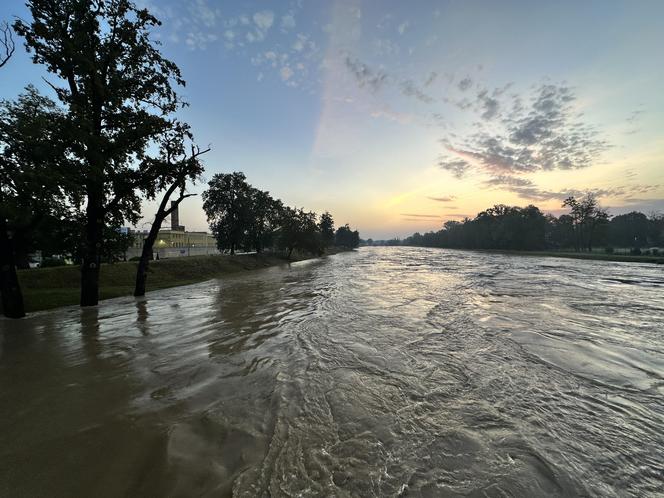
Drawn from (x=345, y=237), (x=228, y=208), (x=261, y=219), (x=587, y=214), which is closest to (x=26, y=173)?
(x=228, y=208)

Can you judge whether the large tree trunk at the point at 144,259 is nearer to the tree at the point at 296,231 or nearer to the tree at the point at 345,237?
the tree at the point at 296,231

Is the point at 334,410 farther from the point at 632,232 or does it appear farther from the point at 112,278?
the point at 632,232

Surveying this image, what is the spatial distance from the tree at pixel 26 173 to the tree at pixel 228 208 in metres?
43.3

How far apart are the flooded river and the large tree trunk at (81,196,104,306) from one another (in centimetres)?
576

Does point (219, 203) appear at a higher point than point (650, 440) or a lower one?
higher

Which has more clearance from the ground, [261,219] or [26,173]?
[261,219]

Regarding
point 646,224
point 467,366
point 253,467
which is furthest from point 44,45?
point 646,224

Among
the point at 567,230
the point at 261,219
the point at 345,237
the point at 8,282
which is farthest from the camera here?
the point at 345,237

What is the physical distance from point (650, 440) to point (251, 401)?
20.3 ft

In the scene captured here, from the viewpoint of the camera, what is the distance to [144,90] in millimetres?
15461

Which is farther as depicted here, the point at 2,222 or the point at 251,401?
the point at 2,222

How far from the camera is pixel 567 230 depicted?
102062mm

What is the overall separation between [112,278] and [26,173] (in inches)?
776

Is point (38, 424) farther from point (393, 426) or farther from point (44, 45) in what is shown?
point (44, 45)
